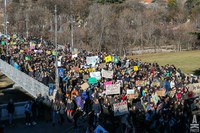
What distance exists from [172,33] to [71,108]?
74341mm

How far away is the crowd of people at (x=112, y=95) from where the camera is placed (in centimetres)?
1686

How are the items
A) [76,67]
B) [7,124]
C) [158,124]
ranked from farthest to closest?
[76,67] < [7,124] < [158,124]

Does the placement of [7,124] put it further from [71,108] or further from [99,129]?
[99,129]

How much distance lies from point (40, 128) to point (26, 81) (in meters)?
8.82

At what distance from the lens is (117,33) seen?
86.5 metres

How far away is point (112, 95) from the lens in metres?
22.1

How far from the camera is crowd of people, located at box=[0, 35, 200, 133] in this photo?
16859mm

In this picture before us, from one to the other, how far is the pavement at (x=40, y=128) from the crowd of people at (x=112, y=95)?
1.09 ft

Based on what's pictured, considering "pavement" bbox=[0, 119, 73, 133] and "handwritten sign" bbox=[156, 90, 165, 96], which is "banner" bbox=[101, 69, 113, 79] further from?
"pavement" bbox=[0, 119, 73, 133]

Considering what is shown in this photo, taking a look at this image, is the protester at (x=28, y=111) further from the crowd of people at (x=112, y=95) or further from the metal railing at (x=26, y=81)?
the metal railing at (x=26, y=81)

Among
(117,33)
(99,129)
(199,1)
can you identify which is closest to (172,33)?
(117,33)

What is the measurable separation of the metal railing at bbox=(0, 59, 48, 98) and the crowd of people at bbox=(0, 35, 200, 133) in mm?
352

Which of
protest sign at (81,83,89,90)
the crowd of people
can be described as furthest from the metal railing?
protest sign at (81,83,89,90)

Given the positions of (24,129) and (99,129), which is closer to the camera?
(99,129)
